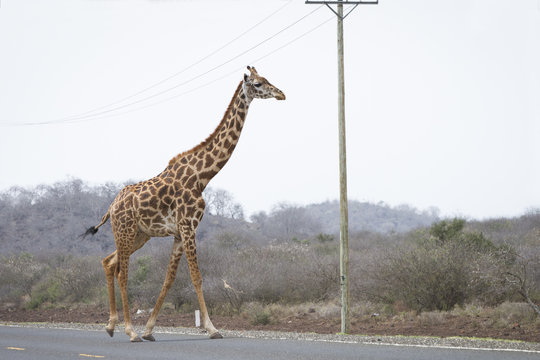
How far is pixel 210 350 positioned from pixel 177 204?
305 centimetres

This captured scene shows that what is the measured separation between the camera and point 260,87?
13445mm

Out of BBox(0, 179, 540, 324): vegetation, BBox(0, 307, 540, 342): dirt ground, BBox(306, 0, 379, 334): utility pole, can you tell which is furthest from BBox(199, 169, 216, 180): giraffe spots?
BBox(0, 179, 540, 324): vegetation

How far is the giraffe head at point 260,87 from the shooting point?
13.4 m

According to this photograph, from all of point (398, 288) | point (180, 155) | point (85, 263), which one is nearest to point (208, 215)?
point (85, 263)

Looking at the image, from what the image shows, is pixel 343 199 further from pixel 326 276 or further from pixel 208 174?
pixel 326 276

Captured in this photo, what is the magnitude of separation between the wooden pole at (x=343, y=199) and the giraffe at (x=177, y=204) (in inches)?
139

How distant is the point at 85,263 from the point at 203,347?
21.7 meters

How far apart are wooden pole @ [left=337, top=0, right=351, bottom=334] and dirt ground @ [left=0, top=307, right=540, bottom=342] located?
1.13 meters

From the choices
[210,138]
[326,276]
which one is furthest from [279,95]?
[326,276]

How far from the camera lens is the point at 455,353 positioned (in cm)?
997

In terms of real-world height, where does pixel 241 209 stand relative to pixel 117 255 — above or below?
above

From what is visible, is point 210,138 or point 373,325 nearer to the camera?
point 210,138

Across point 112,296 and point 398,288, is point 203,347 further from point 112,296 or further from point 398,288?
point 398,288

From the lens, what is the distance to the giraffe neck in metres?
13.4
